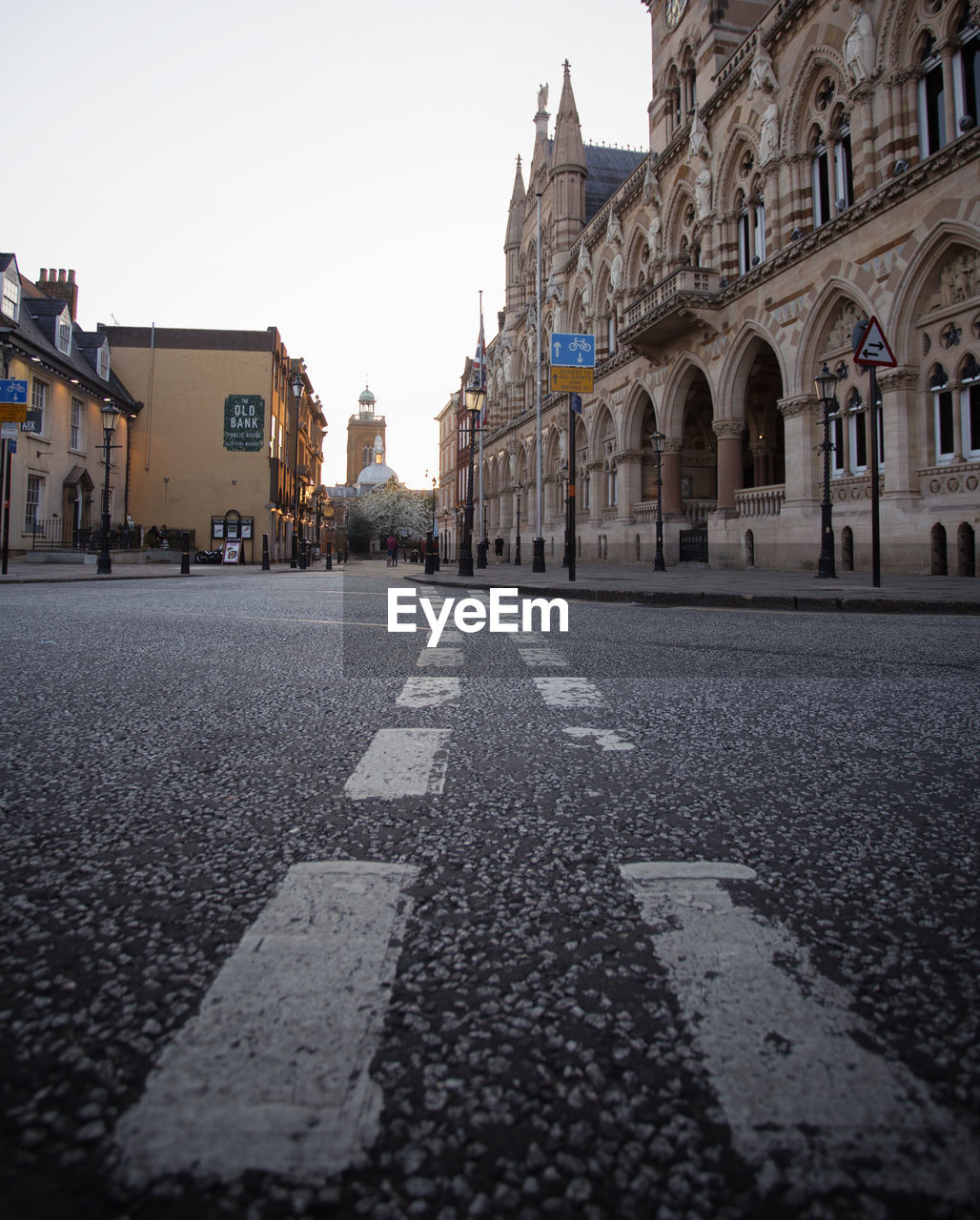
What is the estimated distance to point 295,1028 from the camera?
3.77ft

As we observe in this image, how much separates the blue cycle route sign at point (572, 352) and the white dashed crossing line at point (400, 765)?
1579 centimetres

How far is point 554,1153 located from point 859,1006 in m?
0.62

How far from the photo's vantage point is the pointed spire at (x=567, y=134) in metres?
38.8

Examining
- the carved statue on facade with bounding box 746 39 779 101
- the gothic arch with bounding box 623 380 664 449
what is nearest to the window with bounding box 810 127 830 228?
the carved statue on facade with bounding box 746 39 779 101

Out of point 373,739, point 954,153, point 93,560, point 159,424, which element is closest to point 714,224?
point 954,153

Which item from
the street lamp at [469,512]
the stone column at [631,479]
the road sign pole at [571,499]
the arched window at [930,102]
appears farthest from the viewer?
the stone column at [631,479]

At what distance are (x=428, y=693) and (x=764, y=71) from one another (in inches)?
961

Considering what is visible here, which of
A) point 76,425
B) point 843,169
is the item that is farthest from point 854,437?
point 76,425

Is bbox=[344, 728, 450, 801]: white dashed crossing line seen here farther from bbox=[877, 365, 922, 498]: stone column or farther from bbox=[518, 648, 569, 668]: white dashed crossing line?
bbox=[877, 365, 922, 498]: stone column

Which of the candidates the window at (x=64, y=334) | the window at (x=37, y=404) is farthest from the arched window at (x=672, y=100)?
the window at (x=64, y=334)

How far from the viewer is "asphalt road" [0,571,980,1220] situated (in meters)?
0.89

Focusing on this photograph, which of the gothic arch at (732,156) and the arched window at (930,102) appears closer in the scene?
the arched window at (930,102)

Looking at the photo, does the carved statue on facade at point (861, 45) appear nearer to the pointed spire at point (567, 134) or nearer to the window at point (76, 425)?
the pointed spire at point (567, 134)

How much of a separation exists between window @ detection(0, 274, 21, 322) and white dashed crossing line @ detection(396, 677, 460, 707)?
1284 inches
